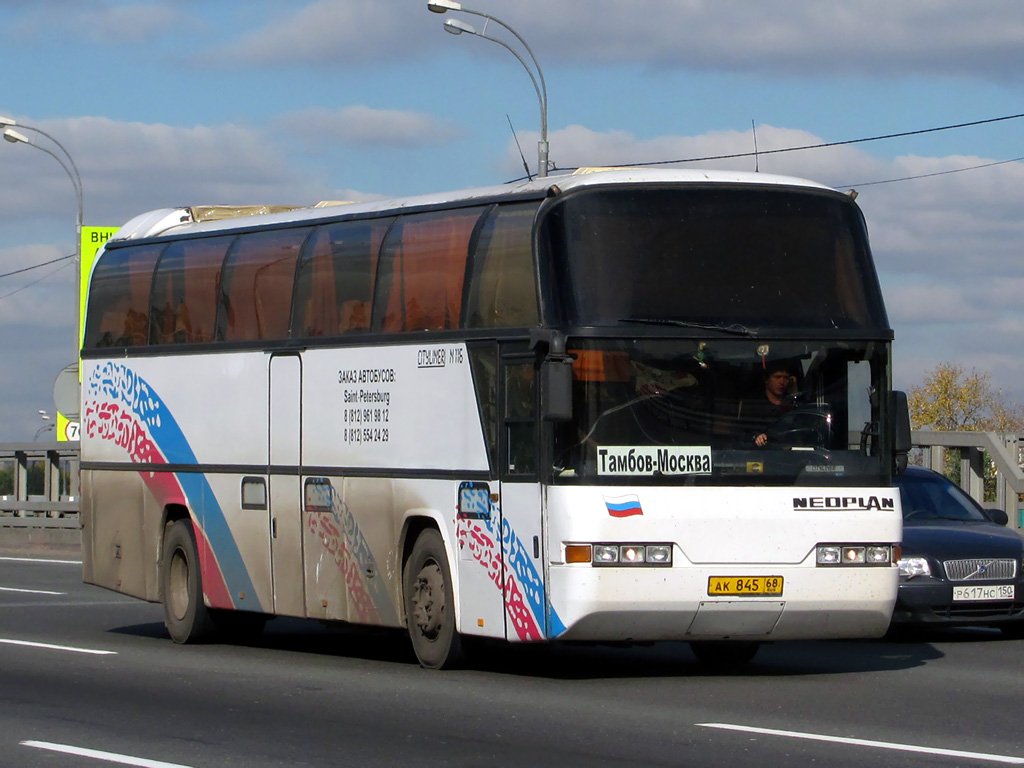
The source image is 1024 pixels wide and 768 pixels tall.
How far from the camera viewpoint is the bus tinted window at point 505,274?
13.1 m

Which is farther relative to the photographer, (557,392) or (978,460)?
(978,460)

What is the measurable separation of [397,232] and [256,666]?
3467 millimetres

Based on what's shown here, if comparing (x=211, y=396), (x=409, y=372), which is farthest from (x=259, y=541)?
(x=409, y=372)

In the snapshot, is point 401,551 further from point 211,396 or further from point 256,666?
point 211,396

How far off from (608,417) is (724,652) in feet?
9.36

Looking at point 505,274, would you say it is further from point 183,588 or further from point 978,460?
point 978,460

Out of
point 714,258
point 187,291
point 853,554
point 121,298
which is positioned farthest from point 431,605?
point 121,298

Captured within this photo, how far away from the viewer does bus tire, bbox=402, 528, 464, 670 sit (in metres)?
13.9

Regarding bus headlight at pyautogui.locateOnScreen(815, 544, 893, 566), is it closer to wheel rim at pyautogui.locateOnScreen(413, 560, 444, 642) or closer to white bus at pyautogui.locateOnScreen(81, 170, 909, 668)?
white bus at pyautogui.locateOnScreen(81, 170, 909, 668)

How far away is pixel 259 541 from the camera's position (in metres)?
16.4

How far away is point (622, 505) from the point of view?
12586 millimetres

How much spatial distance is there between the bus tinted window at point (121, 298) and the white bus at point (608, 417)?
333cm

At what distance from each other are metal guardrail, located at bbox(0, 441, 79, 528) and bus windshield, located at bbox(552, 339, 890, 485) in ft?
73.2

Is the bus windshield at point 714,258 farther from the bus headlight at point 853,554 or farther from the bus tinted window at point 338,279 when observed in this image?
the bus tinted window at point 338,279
